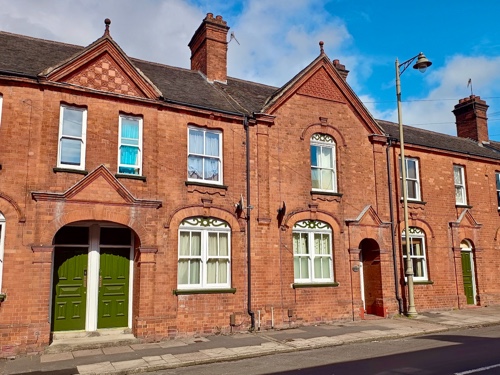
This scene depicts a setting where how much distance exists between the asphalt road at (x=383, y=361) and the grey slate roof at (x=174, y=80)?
25.7ft

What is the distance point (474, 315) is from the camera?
16.3 metres

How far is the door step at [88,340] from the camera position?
11.0m

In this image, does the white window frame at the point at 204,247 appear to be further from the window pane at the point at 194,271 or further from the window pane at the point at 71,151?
the window pane at the point at 71,151

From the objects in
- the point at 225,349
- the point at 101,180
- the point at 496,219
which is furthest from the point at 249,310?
the point at 496,219

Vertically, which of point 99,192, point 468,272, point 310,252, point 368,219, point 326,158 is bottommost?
point 468,272

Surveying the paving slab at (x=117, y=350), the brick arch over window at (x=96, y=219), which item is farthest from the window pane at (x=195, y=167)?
the paving slab at (x=117, y=350)

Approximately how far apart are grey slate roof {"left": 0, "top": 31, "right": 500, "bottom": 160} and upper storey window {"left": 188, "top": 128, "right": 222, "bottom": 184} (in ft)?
2.98

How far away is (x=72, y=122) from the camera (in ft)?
40.3

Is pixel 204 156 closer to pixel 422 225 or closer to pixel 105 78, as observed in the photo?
pixel 105 78

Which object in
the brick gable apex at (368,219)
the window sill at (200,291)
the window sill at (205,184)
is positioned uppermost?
the window sill at (205,184)

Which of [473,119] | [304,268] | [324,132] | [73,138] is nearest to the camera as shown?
[73,138]

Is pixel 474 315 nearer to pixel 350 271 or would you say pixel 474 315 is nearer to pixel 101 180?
pixel 350 271

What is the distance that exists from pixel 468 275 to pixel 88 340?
15494 mm

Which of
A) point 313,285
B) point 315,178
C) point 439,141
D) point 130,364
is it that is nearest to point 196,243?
point 313,285
